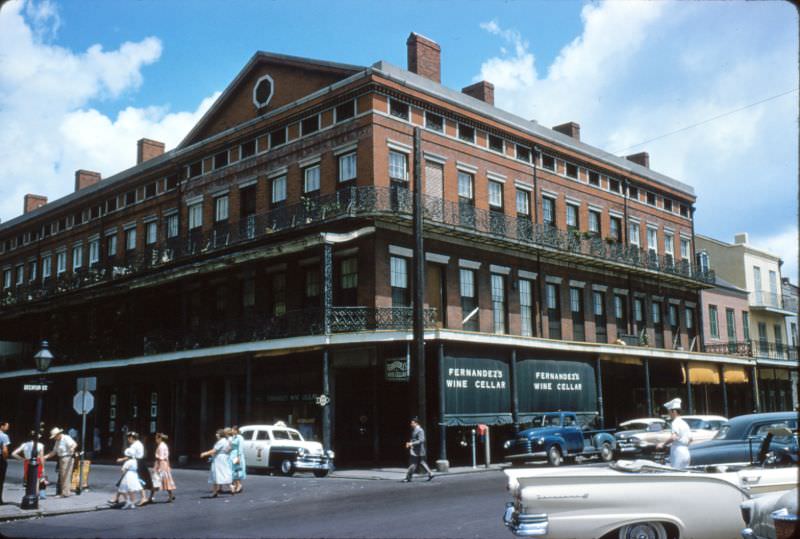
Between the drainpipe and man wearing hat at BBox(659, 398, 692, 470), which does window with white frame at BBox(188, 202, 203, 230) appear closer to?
the drainpipe

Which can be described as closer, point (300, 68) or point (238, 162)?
point (300, 68)

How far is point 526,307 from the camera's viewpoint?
32906mm

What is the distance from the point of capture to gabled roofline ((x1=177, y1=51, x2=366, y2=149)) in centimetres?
2958

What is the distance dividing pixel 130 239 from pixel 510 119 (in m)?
19.9

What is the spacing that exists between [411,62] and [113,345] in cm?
1864

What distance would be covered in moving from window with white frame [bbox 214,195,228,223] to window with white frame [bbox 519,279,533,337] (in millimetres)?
12981

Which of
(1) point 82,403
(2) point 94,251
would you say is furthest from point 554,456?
(2) point 94,251

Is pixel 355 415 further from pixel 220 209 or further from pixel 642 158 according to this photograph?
pixel 642 158

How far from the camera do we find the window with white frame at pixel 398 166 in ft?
93.2

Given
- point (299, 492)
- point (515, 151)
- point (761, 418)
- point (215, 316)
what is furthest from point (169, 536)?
point (515, 151)

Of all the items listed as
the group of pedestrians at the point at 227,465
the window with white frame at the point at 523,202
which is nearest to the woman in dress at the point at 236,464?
the group of pedestrians at the point at 227,465

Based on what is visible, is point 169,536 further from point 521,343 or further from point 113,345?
point 113,345

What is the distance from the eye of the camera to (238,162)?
1313 inches

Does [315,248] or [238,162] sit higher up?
[238,162]
